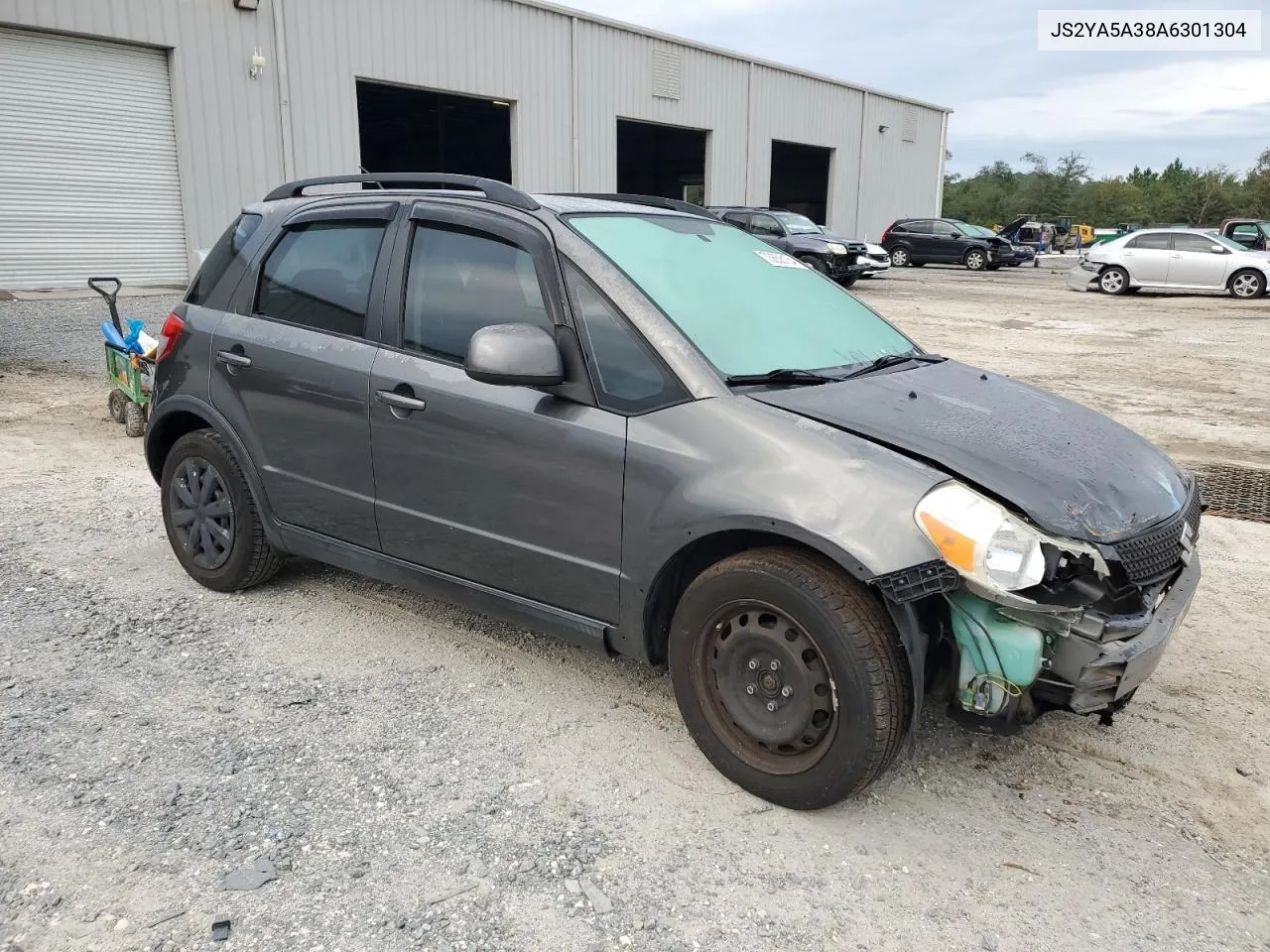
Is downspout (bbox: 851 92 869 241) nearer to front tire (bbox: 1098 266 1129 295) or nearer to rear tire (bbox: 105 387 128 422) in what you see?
front tire (bbox: 1098 266 1129 295)

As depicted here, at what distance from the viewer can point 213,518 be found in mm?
4340

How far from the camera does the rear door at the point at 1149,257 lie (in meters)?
21.1

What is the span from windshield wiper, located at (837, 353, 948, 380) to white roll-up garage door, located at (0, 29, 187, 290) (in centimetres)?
1466

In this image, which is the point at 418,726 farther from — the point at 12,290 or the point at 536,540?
the point at 12,290

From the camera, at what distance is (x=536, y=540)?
323cm

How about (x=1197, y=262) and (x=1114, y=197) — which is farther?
(x=1114, y=197)

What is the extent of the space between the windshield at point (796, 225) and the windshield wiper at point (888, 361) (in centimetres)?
1855

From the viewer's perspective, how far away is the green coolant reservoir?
8.38 ft

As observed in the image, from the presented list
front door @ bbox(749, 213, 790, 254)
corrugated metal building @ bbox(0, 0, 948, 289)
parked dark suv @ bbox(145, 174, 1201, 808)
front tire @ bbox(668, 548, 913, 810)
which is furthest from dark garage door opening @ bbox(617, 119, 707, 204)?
front tire @ bbox(668, 548, 913, 810)

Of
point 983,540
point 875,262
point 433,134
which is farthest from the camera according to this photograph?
point 433,134

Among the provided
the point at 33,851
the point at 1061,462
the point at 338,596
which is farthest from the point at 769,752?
the point at 338,596

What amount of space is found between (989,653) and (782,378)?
3.45ft

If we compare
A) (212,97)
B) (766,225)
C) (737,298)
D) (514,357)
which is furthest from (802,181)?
(514,357)

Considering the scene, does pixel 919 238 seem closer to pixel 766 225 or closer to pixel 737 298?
pixel 766 225
